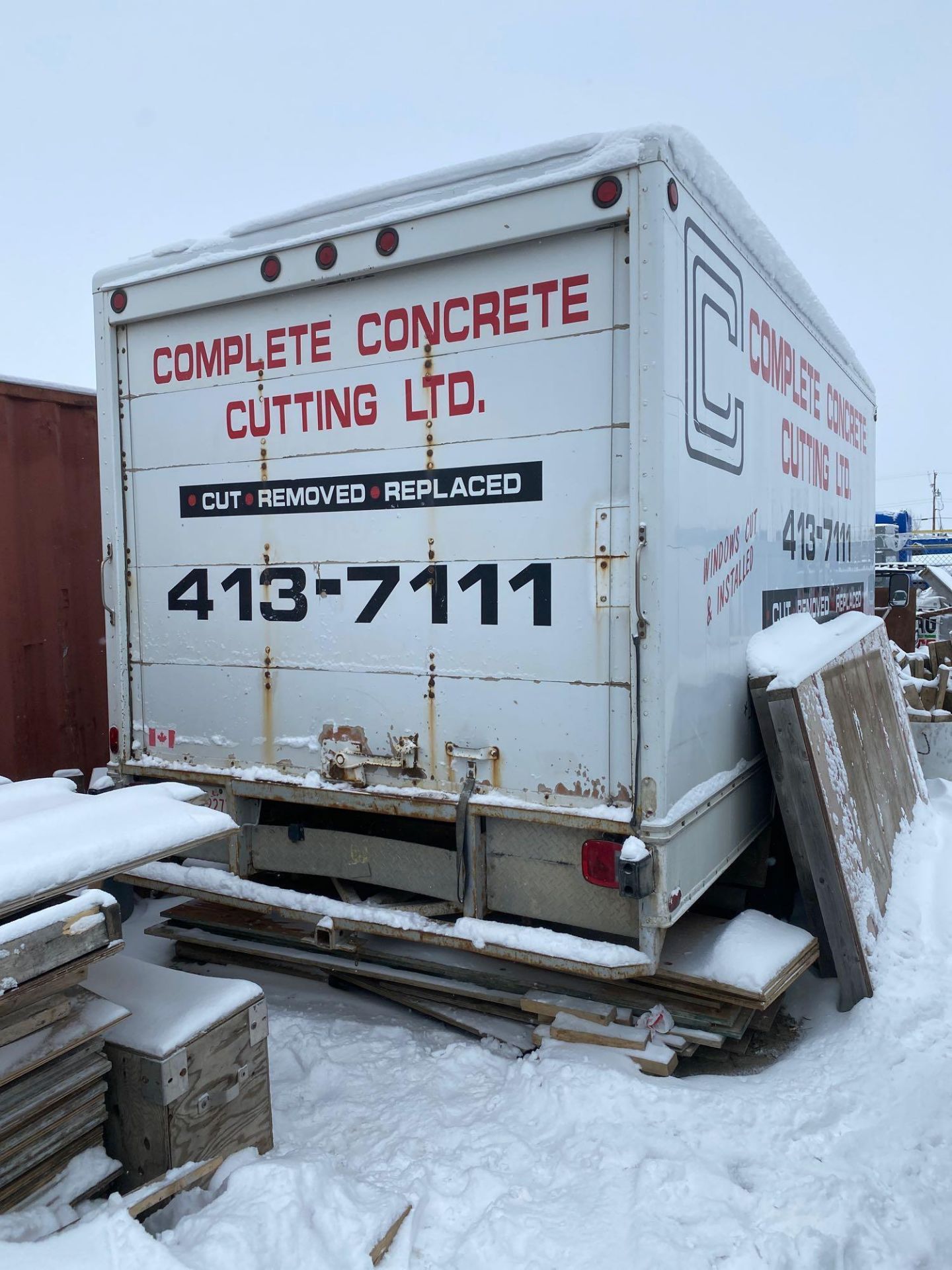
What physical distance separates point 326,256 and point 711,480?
5.69 ft

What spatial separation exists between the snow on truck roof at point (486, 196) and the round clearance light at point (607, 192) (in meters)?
0.04

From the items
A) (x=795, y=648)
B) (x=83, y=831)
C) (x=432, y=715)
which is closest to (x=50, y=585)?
(x=432, y=715)

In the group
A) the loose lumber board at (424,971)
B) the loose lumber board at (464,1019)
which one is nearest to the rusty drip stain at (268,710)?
Answer: the loose lumber board at (424,971)

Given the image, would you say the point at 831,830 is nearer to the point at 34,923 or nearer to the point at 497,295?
the point at 497,295

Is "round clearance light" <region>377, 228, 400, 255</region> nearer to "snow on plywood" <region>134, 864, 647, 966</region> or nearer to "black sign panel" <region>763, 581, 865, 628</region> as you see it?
"black sign panel" <region>763, 581, 865, 628</region>

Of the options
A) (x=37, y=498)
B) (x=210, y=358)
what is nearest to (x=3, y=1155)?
(x=210, y=358)

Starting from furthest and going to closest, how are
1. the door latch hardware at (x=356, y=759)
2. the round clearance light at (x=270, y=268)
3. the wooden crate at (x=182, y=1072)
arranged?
the round clearance light at (x=270, y=268) < the door latch hardware at (x=356, y=759) < the wooden crate at (x=182, y=1072)

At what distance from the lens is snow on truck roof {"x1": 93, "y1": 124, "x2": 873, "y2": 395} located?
121 inches

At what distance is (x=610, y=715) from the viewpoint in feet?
10.5

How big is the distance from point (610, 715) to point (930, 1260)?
1754 millimetres

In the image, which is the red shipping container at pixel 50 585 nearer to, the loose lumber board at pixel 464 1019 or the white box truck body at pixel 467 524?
the white box truck body at pixel 467 524

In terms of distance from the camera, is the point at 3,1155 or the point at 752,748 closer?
the point at 3,1155

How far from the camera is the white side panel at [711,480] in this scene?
306 centimetres

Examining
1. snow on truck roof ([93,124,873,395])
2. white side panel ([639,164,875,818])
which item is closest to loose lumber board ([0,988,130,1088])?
white side panel ([639,164,875,818])
